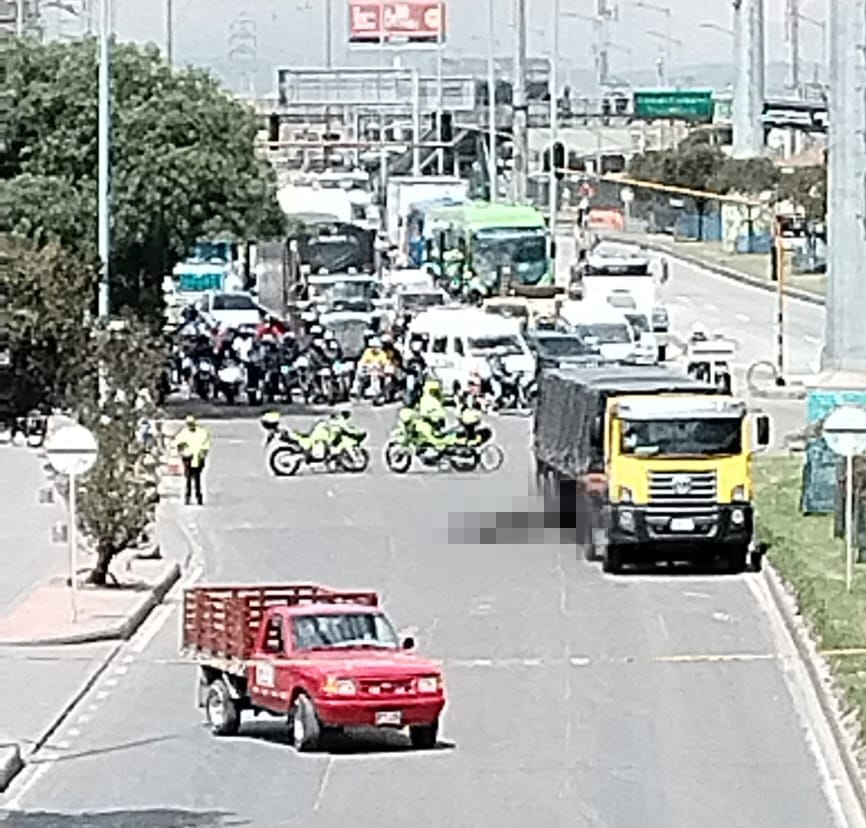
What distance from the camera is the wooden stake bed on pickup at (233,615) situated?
84.2ft

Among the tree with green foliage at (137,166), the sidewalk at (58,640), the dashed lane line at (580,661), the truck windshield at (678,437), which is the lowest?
the dashed lane line at (580,661)

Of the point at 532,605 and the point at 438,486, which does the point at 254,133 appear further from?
the point at 532,605

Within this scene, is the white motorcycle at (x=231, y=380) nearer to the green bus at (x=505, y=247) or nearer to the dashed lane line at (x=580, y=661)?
the green bus at (x=505, y=247)

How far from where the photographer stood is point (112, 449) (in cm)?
3669

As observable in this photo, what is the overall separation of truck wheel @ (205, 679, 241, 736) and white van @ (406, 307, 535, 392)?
39.7m

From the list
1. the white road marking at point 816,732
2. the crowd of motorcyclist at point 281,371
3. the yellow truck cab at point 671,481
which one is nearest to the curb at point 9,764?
the white road marking at point 816,732

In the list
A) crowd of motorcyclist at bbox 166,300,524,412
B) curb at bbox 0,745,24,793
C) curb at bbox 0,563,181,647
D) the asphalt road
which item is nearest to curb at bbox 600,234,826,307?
crowd of motorcyclist at bbox 166,300,524,412

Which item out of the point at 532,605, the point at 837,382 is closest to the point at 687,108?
the point at 837,382

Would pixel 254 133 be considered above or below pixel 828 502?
above

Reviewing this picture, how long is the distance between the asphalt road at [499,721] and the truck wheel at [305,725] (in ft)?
0.56

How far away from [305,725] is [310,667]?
502mm

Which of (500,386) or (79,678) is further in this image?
(500,386)

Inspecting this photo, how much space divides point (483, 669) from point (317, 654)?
5.59 m

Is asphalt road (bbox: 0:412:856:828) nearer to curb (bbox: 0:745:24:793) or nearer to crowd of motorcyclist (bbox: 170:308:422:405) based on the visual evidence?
curb (bbox: 0:745:24:793)
